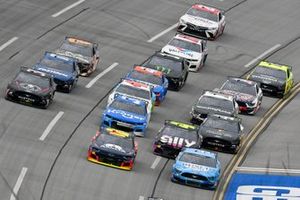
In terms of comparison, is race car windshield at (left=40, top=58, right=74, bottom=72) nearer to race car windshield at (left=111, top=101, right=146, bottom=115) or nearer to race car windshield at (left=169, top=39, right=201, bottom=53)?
race car windshield at (left=111, top=101, right=146, bottom=115)

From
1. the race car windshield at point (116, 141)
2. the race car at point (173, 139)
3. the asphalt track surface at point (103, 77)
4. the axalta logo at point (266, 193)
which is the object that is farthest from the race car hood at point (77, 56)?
the axalta logo at point (266, 193)

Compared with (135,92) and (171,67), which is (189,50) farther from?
(135,92)

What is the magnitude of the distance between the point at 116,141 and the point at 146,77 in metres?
10.5

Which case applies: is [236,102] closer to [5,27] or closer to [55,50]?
[55,50]

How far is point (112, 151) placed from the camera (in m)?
57.5

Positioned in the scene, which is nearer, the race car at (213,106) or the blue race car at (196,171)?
Answer: the blue race car at (196,171)

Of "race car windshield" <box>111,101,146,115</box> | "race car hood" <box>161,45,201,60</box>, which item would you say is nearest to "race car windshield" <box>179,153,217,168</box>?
"race car windshield" <box>111,101,146,115</box>

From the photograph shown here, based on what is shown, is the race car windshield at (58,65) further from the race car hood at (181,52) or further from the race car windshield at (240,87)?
the race car hood at (181,52)

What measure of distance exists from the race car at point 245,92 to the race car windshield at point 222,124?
15.9ft

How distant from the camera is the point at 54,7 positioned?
268 ft

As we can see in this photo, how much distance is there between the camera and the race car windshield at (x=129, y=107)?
2457 inches

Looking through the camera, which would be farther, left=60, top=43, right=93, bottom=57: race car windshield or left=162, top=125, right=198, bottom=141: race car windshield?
left=60, top=43, right=93, bottom=57: race car windshield

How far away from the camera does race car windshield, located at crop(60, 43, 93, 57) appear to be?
70.3 metres

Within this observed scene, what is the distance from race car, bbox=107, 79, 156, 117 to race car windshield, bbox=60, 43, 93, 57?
15.3 ft
